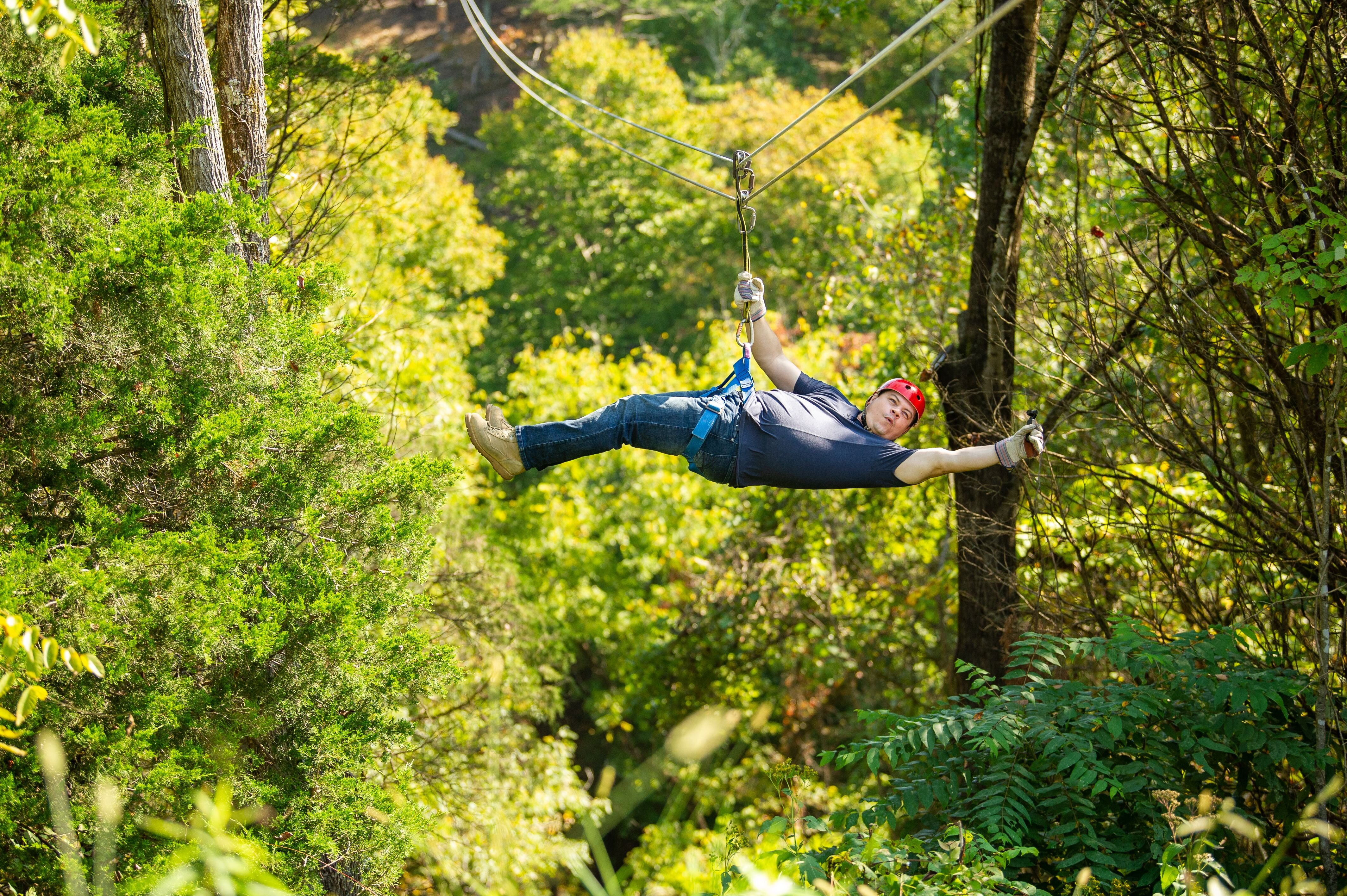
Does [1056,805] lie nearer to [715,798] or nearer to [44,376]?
[44,376]

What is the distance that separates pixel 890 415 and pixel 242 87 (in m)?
3.30

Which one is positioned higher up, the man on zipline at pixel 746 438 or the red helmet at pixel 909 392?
the red helmet at pixel 909 392

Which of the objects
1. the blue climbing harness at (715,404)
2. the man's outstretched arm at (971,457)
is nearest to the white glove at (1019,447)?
the man's outstretched arm at (971,457)

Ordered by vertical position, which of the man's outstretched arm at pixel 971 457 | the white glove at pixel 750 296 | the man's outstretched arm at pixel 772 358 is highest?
the white glove at pixel 750 296

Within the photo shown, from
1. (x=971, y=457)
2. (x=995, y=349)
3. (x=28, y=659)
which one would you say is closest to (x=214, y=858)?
(x=28, y=659)

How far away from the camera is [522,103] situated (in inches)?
964

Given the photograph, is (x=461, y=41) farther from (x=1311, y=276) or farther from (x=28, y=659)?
(x=28, y=659)

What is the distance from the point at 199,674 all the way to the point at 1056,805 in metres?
3.09

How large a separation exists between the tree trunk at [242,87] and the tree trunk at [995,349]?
3507mm

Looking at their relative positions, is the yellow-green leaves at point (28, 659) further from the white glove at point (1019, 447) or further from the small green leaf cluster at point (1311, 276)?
the small green leaf cluster at point (1311, 276)

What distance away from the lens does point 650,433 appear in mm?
3857

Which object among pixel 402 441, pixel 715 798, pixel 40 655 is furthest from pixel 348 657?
pixel 715 798

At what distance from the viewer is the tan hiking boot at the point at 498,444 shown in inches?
154

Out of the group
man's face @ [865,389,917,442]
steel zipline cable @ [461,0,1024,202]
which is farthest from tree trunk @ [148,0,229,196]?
man's face @ [865,389,917,442]
